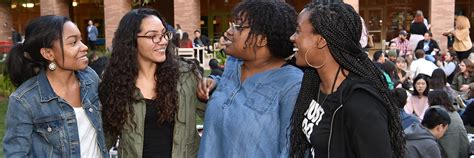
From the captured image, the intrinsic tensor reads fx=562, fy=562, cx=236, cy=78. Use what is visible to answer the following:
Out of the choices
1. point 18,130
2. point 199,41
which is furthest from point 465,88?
point 199,41

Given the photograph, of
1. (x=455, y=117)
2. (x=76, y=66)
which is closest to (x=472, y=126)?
(x=455, y=117)

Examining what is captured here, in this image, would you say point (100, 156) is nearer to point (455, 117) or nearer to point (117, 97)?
point (117, 97)

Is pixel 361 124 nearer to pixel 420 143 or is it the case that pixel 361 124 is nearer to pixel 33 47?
pixel 33 47

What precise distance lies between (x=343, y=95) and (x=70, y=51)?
4.74ft

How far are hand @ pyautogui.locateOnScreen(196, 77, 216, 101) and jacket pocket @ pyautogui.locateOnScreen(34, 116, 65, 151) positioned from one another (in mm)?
729

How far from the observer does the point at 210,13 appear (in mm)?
32344

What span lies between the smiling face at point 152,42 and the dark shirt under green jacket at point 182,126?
0.20 metres

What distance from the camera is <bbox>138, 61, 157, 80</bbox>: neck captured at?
3111 mm

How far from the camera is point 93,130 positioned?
3.01 metres

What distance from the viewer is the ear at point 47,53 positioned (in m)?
2.84

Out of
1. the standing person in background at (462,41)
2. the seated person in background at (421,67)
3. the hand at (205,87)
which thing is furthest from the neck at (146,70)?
the standing person in background at (462,41)

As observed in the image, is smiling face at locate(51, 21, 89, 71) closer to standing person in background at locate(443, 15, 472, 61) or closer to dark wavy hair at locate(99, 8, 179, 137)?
dark wavy hair at locate(99, 8, 179, 137)

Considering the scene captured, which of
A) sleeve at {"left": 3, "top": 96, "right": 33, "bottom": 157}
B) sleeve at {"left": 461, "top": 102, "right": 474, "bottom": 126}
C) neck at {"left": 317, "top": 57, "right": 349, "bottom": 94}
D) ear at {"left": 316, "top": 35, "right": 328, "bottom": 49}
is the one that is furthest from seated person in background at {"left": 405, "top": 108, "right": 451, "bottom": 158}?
sleeve at {"left": 3, "top": 96, "right": 33, "bottom": 157}

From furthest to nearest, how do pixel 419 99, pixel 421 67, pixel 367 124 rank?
pixel 421 67 → pixel 419 99 → pixel 367 124
